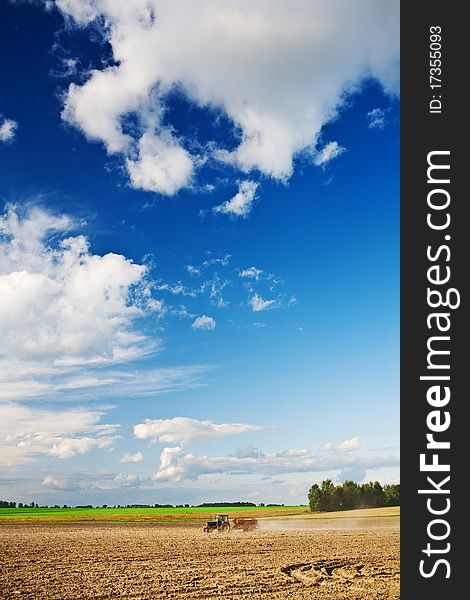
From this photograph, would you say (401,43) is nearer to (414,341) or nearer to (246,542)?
(414,341)

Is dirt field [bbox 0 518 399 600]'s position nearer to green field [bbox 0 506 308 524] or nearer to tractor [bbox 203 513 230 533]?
tractor [bbox 203 513 230 533]

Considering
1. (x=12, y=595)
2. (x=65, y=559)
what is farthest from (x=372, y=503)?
(x=12, y=595)

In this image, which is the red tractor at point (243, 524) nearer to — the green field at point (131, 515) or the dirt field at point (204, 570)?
the dirt field at point (204, 570)

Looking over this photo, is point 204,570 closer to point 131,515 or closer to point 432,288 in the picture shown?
point 432,288

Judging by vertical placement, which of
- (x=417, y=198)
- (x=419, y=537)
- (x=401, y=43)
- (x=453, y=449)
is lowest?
(x=419, y=537)

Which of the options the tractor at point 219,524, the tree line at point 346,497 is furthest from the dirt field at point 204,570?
the tree line at point 346,497

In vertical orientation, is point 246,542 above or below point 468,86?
below

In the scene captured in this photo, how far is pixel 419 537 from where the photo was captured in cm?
1080

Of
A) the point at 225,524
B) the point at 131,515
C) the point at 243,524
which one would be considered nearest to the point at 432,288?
the point at 225,524

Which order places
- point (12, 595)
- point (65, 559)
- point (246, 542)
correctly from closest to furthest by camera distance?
point (12, 595)
point (65, 559)
point (246, 542)

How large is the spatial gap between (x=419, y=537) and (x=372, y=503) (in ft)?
341

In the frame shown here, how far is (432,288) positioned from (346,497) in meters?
104

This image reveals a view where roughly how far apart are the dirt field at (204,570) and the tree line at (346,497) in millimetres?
69656

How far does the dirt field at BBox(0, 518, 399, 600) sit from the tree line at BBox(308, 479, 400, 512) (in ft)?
229
